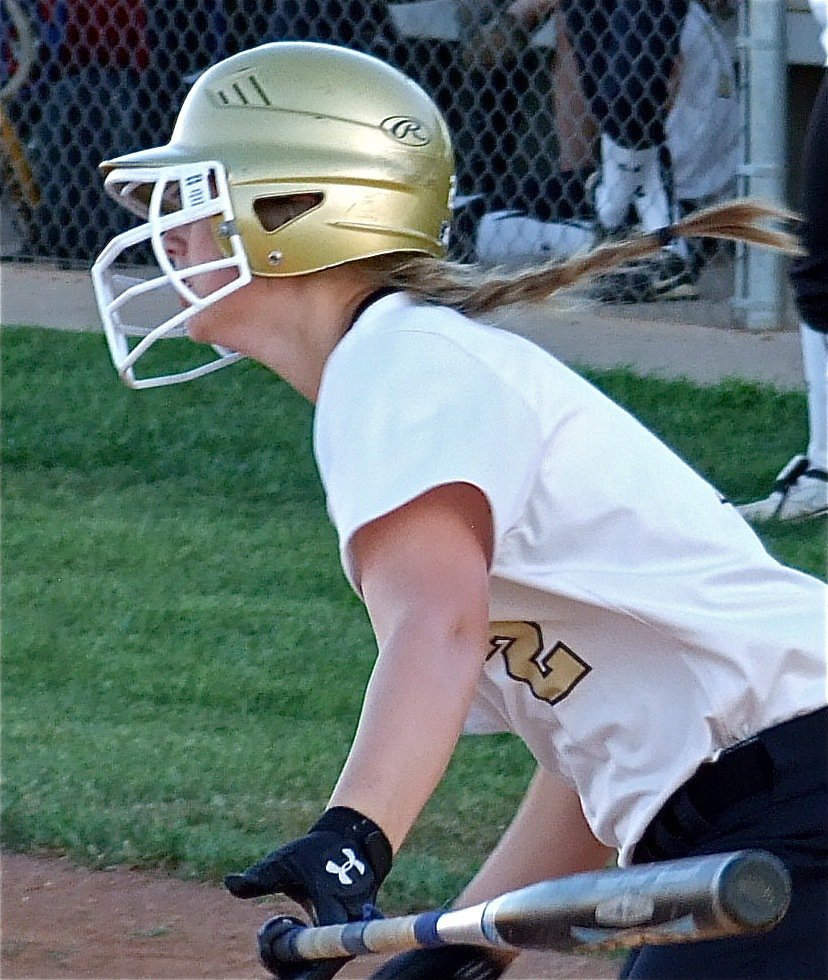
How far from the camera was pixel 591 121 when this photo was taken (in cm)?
862

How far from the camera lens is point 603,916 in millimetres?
1734

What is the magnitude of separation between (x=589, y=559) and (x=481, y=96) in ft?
22.4

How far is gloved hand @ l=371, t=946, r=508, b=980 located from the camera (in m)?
2.63

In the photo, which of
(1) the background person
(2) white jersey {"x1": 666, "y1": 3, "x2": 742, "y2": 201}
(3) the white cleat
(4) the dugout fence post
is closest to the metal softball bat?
(1) the background person

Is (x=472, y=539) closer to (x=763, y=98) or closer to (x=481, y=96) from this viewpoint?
(x=763, y=98)

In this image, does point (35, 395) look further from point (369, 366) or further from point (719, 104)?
point (369, 366)

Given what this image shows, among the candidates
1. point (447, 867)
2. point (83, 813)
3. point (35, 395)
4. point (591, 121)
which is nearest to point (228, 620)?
point (83, 813)

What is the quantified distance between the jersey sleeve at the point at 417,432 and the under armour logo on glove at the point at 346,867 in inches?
13.9

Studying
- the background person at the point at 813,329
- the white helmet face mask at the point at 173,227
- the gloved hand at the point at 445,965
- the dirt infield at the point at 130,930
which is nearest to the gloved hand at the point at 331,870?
the gloved hand at the point at 445,965

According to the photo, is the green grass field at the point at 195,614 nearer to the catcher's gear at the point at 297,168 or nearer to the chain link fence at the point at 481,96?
the chain link fence at the point at 481,96

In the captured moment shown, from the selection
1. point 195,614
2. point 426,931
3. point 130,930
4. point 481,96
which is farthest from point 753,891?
point 481,96

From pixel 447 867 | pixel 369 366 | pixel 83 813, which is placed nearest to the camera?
pixel 369 366

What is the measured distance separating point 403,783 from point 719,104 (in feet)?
22.9

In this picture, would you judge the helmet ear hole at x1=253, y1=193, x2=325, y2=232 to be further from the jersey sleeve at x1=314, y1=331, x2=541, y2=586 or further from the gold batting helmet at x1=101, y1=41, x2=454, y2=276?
the jersey sleeve at x1=314, y1=331, x2=541, y2=586
